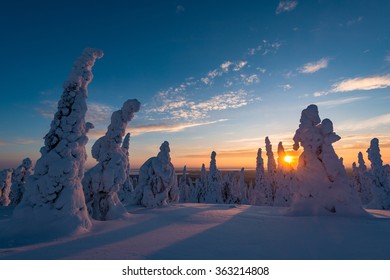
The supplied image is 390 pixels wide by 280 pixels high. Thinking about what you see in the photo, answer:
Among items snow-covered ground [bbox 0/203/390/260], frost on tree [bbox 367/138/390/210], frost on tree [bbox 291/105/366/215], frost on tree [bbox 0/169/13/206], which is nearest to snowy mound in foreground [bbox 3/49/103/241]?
snow-covered ground [bbox 0/203/390/260]

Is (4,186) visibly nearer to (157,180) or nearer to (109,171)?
(157,180)

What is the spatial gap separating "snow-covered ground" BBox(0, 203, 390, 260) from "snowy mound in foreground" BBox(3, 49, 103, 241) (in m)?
0.68

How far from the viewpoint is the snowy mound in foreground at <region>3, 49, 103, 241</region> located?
7.76 m

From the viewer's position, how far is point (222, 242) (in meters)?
6.54

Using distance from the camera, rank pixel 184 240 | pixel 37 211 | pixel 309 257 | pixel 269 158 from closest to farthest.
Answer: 1. pixel 309 257
2. pixel 184 240
3. pixel 37 211
4. pixel 269 158

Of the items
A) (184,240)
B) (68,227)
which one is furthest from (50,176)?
(184,240)

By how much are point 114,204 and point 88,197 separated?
196cm

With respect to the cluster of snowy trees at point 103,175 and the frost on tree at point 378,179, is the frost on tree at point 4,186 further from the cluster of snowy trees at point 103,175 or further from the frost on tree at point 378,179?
the frost on tree at point 378,179

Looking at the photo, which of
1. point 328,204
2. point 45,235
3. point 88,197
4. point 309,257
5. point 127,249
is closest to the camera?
point 309,257

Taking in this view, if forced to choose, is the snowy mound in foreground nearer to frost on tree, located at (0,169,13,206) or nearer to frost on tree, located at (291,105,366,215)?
frost on tree, located at (291,105,366,215)

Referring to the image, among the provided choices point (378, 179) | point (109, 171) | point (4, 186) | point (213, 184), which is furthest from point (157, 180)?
point (4, 186)

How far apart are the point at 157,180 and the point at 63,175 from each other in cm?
983

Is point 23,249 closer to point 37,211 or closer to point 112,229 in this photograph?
point 37,211

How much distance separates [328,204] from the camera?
36.7 ft
